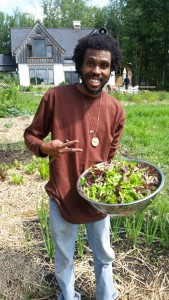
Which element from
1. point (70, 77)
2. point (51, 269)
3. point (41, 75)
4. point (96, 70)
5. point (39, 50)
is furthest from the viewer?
point (70, 77)

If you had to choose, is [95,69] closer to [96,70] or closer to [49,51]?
[96,70]

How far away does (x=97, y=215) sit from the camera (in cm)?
193

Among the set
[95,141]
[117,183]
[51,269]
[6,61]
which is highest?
[6,61]

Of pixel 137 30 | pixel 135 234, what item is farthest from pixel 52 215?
pixel 137 30

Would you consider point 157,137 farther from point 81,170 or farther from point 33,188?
point 81,170

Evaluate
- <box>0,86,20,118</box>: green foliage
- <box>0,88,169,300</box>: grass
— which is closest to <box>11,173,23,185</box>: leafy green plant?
<box>0,88,169,300</box>: grass

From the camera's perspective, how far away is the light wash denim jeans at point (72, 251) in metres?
1.92

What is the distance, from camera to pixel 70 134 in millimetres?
1870

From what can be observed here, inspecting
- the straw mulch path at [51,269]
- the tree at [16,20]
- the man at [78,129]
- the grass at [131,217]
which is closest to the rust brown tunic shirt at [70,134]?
the man at [78,129]

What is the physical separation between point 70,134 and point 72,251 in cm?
76

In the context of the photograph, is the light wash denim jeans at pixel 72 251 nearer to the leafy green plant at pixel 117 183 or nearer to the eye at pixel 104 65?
the leafy green plant at pixel 117 183

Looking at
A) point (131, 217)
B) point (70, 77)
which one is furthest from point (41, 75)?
point (131, 217)

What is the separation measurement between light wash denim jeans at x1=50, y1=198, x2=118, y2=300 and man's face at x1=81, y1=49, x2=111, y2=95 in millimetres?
744

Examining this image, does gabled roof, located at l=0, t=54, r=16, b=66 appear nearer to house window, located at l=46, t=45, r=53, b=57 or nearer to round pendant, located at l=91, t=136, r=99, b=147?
house window, located at l=46, t=45, r=53, b=57
